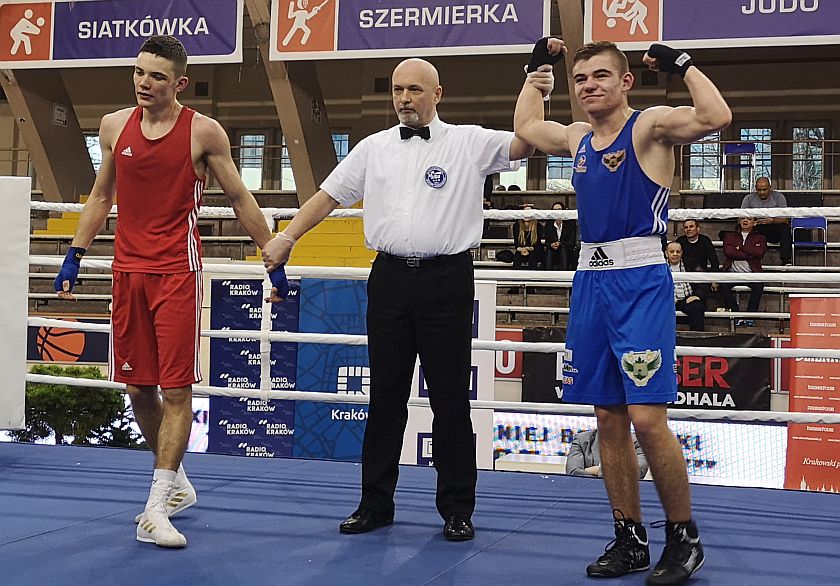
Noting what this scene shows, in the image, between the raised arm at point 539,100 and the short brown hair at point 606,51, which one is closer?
the short brown hair at point 606,51

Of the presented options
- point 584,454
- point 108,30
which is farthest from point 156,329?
point 108,30

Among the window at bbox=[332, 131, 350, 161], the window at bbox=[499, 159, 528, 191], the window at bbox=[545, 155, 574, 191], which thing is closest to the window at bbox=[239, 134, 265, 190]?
the window at bbox=[332, 131, 350, 161]

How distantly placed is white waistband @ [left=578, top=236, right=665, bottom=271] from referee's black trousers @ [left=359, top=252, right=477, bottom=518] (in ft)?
1.52

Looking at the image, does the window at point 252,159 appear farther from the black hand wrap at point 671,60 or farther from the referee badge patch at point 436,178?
the black hand wrap at point 671,60

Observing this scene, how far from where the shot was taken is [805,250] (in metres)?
9.35

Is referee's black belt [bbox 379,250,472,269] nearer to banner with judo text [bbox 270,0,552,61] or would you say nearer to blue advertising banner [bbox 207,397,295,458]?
blue advertising banner [bbox 207,397,295,458]

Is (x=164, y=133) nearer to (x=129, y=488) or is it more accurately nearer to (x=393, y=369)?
(x=393, y=369)

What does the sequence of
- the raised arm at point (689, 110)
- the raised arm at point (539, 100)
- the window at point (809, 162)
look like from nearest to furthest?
the raised arm at point (689, 110) < the raised arm at point (539, 100) < the window at point (809, 162)

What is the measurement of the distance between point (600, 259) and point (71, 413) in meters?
3.66

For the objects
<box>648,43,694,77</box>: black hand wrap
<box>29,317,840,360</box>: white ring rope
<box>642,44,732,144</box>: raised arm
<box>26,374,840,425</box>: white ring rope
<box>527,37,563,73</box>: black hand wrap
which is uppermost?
<box>527,37,563,73</box>: black hand wrap

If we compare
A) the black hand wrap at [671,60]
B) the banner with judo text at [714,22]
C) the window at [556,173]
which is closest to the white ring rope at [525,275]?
the black hand wrap at [671,60]

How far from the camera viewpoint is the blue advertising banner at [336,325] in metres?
4.68

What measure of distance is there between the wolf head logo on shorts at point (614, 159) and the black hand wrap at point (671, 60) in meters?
0.20

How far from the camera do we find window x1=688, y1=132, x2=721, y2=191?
11508 millimetres
